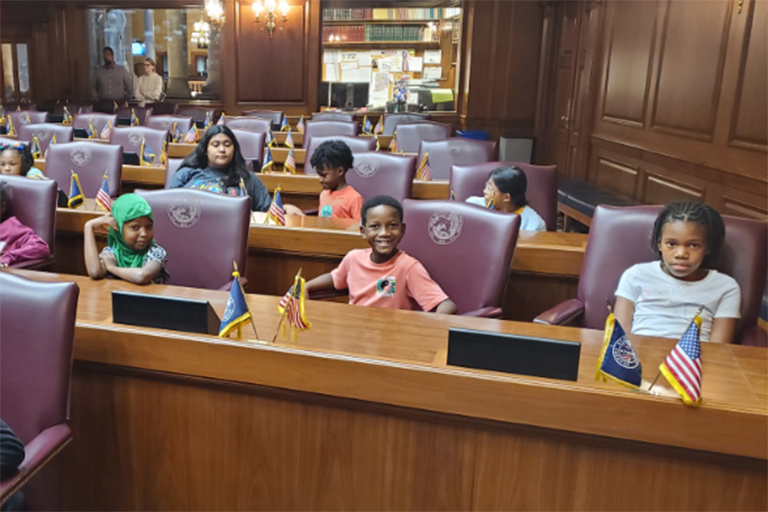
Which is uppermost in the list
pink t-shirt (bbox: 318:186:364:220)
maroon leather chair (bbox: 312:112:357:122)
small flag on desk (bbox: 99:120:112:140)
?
maroon leather chair (bbox: 312:112:357:122)

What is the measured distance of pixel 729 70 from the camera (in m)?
3.69

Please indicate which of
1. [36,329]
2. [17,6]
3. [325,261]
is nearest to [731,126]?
[325,261]

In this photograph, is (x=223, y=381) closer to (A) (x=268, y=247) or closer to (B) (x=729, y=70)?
(A) (x=268, y=247)

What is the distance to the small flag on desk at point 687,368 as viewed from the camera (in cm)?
110

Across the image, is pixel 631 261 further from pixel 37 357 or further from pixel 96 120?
pixel 96 120

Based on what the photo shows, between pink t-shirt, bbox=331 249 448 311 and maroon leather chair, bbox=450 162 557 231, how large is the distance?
1104 mm

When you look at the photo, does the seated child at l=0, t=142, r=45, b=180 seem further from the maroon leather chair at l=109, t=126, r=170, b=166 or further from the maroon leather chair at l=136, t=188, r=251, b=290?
the maroon leather chair at l=109, t=126, r=170, b=166

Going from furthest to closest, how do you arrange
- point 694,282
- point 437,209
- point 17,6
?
point 17,6, point 437,209, point 694,282

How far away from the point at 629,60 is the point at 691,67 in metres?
0.99

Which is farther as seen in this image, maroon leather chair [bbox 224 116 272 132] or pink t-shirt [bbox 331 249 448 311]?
maroon leather chair [bbox 224 116 272 132]

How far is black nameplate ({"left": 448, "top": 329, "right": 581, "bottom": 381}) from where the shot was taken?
1182 mm

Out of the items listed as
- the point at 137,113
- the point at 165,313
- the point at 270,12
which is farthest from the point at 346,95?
the point at 165,313

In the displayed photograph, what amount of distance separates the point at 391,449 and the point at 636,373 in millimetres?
471

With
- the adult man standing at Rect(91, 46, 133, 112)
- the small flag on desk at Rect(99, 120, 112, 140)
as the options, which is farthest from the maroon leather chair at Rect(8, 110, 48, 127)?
the adult man standing at Rect(91, 46, 133, 112)
